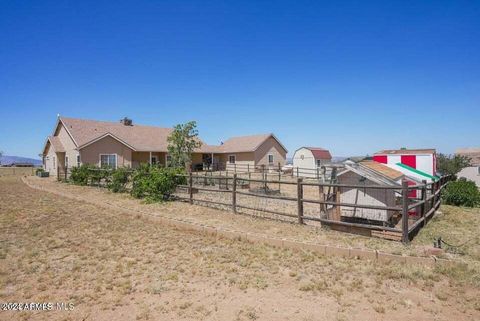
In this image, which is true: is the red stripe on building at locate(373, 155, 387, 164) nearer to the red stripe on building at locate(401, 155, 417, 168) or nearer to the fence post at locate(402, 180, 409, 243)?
the red stripe on building at locate(401, 155, 417, 168)

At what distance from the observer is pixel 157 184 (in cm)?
1255

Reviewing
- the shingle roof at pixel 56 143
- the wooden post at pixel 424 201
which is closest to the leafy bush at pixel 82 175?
the shingle roof at pixel 56 143

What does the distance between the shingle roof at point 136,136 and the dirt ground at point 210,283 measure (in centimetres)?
2136

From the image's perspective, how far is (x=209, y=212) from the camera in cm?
1023

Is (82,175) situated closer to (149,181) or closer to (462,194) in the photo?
(149,181)

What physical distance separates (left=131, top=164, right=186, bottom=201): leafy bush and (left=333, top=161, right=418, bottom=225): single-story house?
24.6 feet

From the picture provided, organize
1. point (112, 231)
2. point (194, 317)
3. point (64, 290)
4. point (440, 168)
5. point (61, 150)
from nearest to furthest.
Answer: point (194, 317) → point (64, 290) → point (112, 231) → point (440, 168) → point (61, 150)

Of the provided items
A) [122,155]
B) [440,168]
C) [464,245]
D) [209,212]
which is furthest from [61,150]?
[440,168]

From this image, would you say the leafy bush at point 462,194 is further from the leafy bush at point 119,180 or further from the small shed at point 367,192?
the leafy bush at point 119,180

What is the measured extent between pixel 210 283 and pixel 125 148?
992 inches

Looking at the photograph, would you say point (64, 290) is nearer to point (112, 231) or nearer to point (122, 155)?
point (112, 231)

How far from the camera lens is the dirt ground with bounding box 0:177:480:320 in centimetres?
384

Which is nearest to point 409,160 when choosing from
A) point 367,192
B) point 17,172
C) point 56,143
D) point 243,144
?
point 367,192

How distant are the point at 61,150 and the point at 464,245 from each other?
30247 millimetres
